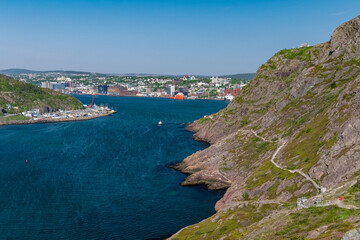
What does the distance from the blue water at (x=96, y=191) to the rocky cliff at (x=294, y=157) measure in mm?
8841

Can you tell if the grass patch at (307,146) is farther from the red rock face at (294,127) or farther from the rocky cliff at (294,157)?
the rocky cliff at (294,157)

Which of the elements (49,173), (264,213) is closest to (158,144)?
(49,173)

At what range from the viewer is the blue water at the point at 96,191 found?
230 ft

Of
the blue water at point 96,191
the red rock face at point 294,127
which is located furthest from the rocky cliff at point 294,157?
the blue water at point 96,191

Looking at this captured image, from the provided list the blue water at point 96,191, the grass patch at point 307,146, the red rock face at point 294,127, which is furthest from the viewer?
the grass patch at point 307,146

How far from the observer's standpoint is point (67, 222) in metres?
72.2

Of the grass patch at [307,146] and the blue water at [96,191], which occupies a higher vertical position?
the grass patch at [307,146]

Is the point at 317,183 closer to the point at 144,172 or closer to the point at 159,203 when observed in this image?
the point at 159,203

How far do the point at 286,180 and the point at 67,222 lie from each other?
156ft

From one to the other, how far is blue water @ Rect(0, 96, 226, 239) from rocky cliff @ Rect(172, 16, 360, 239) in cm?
884

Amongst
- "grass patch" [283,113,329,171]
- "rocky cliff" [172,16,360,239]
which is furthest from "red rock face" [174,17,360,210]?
"rocky cliff" [172,16,360,239]

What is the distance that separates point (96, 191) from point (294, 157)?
5228cm

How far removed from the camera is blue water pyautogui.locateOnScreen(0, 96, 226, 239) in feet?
230

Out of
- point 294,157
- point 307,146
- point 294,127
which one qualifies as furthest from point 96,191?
point 294,127
